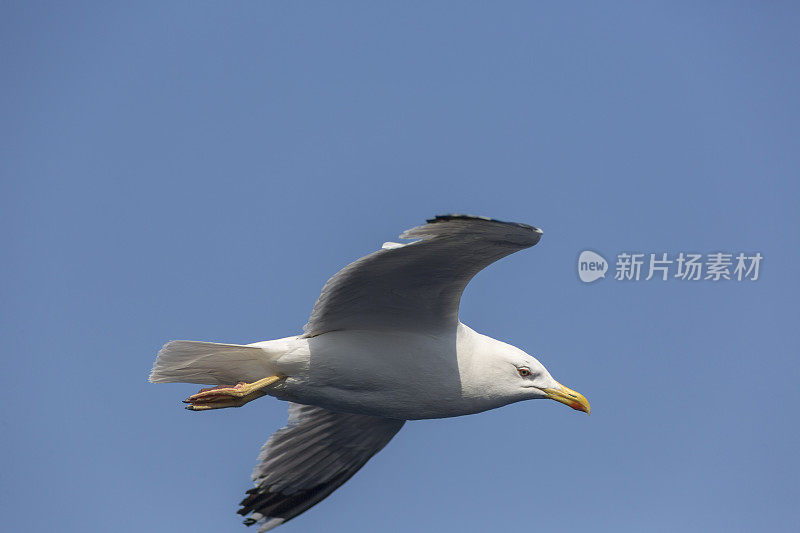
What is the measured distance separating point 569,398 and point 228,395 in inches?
125

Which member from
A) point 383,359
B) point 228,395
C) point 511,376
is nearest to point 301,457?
point 228,395

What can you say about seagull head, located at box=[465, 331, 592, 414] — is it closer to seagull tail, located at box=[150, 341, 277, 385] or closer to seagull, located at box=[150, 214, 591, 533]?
seagull, located at box=[150, 214, 591, 533]

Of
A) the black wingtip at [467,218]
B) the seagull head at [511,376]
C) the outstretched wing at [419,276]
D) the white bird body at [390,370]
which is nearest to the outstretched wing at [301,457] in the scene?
the white bird body at [390,370]

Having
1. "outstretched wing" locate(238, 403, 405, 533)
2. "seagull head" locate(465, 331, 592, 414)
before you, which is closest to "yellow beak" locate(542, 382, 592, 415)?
"seagull head" locate(465, 331, 592, 414)

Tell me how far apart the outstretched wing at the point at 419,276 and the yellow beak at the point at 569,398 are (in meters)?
1.24

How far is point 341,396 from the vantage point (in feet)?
30.3

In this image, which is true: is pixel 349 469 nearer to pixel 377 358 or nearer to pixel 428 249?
pixel 377 358

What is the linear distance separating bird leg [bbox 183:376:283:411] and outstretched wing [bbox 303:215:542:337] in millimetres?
655

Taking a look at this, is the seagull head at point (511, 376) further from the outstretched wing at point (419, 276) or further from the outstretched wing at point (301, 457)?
the outstretched wing at point (301, 457)

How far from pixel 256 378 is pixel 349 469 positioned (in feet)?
7.30

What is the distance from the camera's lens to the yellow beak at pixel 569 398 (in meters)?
9.62

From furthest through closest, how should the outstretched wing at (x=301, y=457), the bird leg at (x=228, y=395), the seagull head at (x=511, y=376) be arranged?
the outstretched wing at (x=301, y=457) → the seagull head at (x=511, y=376) → the bird leg at (x=228, y=395)

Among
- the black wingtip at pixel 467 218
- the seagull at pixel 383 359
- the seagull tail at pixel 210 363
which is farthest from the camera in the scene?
the seagull tail at pixel 210 363

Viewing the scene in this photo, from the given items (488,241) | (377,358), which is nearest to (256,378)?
(377,358)
